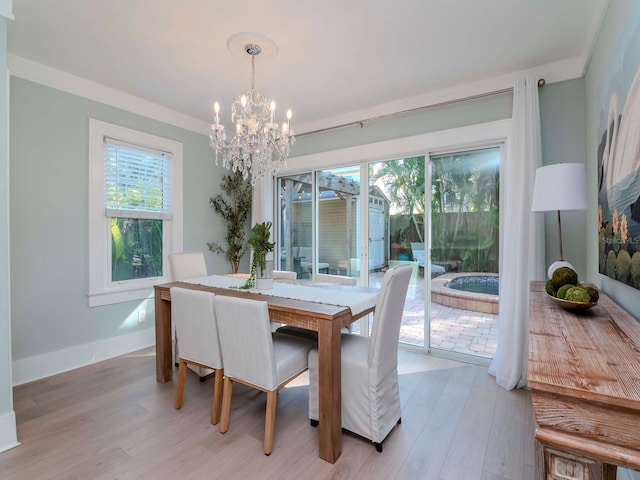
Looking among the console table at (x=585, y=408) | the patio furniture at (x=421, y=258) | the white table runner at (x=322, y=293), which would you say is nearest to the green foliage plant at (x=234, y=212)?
the white table runner at (x=322, y=293)

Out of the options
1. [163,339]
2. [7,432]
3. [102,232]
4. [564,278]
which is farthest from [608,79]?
[102,232]

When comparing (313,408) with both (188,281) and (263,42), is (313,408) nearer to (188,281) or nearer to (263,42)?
(188,281)

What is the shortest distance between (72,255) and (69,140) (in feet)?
3.54

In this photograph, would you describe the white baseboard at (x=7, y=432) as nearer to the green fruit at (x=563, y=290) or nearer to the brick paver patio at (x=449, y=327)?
the green fruit at (x=563, y=290)

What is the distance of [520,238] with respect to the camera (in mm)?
2600

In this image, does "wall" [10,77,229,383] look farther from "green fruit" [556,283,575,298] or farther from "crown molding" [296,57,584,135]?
"green fruit" [556,283,575,298]

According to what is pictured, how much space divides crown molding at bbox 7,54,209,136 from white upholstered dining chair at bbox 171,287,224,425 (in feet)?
7.56

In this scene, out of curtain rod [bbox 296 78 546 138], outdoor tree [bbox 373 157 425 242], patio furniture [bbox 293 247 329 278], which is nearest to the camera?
curtain rod [bbox 296 78 546 138]

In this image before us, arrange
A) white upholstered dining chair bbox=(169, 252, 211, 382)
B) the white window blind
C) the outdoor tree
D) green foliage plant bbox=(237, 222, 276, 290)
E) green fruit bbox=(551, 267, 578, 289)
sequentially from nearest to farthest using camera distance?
green fruit bbox=(551, 267, 578, 289)
green foliage plant bbox=(237, 222, 276, 290)
white upholstered dining chair bbox=(169, 252, 211, 382)
the white window blind
the outdoor tree

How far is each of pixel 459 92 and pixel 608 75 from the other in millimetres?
1414

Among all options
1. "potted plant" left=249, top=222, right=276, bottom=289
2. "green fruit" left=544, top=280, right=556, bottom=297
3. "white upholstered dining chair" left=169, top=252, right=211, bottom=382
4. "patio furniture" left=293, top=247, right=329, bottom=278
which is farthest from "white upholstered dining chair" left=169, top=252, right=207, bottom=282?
"green fruit" left=544, top=280, right=556, bottom=297

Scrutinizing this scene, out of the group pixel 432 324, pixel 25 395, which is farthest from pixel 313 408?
pixel 25 395

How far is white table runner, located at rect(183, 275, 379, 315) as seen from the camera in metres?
2.05

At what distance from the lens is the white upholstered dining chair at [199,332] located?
200 centimetres
